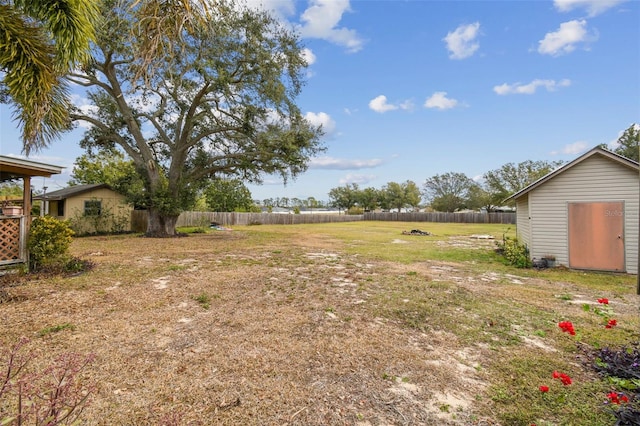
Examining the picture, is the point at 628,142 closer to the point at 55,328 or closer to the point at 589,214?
the point at 589,214

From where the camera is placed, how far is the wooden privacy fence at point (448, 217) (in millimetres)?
35062

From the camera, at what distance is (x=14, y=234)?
21.1ft

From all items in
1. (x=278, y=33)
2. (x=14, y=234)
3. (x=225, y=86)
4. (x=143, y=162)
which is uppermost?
(x=278, y=33)

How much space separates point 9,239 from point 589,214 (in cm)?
1396

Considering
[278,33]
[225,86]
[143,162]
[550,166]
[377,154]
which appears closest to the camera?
[225,86]

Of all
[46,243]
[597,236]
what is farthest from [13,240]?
[597,236]

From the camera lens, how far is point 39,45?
Answer: 3.69 meters

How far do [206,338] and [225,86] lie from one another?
11.8m

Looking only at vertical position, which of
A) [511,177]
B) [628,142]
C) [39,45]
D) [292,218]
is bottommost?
[292,218]

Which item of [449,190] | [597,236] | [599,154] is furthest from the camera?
[449,190]

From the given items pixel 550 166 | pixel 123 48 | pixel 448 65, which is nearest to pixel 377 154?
pixel 550 166

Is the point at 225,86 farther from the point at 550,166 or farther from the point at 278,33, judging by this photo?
the point at 550,166

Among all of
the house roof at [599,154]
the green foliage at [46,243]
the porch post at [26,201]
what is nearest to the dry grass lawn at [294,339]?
the green foliage at [46,243]

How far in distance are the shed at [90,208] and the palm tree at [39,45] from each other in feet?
47.2
